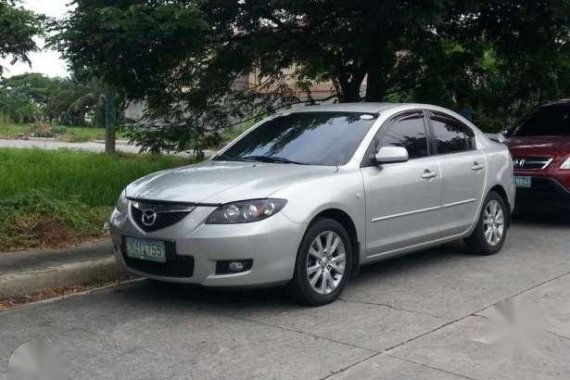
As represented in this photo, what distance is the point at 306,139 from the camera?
6.55 metres

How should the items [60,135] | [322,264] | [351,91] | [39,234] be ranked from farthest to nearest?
1. [60,135]
2. [351,91]
3. [39,234]
4. [322,264]

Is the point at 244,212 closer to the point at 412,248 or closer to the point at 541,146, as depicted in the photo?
the point at 412,248

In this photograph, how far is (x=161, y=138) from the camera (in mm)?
11273

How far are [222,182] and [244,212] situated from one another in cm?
42

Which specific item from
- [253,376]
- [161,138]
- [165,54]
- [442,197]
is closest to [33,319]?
[253,376]

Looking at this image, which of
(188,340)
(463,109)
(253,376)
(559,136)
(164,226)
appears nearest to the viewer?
(253,376)

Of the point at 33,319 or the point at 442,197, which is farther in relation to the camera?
the point at 442,197

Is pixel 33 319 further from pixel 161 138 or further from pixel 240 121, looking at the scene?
pixel 240 121

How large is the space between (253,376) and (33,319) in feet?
6.66

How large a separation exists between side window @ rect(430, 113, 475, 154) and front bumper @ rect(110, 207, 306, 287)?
2309 mm

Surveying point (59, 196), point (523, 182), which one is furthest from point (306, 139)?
point (523, 182)

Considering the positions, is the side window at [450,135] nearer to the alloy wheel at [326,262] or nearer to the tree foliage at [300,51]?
the alloy wheel at [326,262]

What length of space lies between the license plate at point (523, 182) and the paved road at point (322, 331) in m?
2.62

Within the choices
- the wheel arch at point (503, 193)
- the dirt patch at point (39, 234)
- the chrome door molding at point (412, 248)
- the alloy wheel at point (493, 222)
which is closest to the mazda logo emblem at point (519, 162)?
the wheel arch at point (503, 193)
